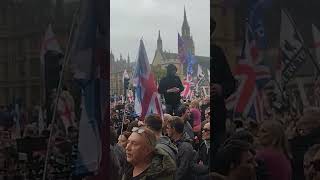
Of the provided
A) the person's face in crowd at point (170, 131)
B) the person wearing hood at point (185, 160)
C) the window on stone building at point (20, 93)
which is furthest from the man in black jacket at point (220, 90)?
the person's face in crowd at point (170, 131)

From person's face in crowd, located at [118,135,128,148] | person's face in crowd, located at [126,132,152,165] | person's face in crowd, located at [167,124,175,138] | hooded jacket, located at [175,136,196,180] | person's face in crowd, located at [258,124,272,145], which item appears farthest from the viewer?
person's face in crowd, located at [167,124,175,138]

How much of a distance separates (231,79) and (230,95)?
10 centimetres

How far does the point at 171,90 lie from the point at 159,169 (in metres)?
2.48

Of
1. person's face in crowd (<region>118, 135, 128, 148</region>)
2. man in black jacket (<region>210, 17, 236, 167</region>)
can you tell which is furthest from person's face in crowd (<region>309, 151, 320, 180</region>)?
→ person's face in crowd (<region>118, 135, 128, 148</region>)

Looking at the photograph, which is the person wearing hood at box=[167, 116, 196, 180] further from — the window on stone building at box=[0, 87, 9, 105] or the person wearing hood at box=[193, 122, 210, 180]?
the window on stone building at box=[0, 87, 9, 105]

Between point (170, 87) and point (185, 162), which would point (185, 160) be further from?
point (170, 87)

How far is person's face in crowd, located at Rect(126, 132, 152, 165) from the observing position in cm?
484

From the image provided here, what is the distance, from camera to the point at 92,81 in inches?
139

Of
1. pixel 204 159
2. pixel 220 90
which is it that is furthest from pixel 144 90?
pixel 220 90

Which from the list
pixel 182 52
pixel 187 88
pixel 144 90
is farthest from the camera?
pixel 182 52

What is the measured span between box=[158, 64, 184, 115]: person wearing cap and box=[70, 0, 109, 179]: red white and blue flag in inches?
137

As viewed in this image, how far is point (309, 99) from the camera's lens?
3295mm

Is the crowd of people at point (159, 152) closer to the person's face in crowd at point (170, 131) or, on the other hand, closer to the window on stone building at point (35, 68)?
the person's face in crowd at point (170, 131)

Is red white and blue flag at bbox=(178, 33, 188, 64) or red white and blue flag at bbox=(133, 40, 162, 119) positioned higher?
red white and blue flag at bbox=(178, 33, 188, 64)
